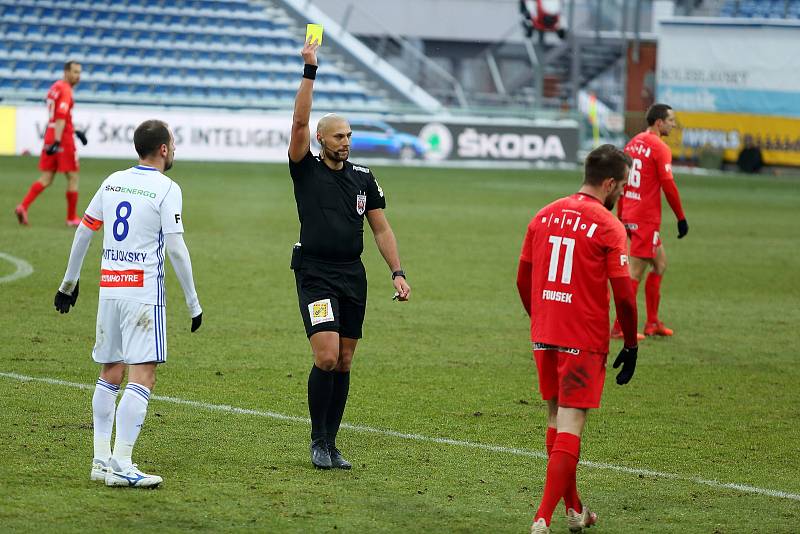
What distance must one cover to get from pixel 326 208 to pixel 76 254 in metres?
1.32

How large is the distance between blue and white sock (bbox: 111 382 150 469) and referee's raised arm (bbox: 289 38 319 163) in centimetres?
146

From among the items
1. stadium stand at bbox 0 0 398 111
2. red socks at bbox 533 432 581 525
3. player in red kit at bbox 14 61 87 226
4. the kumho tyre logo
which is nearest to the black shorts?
red socks at bbox 533 432 581 525

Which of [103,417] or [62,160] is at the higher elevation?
[62,160]

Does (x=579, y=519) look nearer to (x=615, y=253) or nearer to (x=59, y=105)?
(x=615, y=253)

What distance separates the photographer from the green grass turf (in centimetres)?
583

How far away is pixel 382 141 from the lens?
112 ft

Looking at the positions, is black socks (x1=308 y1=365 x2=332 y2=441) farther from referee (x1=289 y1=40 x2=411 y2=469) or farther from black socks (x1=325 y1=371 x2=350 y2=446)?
black socks (x1=325 y1=371 x2=350 y2=446)

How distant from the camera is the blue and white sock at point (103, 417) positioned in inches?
239

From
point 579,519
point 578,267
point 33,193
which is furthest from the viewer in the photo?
point 33,193

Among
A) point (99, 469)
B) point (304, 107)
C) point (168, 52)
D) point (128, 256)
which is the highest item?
point (168, 52)

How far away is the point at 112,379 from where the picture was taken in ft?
20.0

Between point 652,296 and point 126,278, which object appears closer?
point 126,278

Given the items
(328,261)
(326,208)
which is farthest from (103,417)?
(326,208)

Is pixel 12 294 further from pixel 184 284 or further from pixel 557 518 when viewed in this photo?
pixel 557 518
